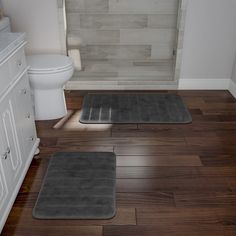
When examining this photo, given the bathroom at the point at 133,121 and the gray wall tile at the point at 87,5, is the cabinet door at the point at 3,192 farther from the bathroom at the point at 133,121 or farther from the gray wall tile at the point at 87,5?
the gray wall tile at the point at 87,5

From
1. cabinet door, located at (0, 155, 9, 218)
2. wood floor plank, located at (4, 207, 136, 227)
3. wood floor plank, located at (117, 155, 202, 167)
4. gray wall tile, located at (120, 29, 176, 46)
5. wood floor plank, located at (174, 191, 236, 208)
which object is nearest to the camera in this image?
cabinet door, located at (0, 155, 9, 218)

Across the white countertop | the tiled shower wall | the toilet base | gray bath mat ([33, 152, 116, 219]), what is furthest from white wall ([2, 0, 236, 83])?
gray bath mat ([33, 152, 116, 219])

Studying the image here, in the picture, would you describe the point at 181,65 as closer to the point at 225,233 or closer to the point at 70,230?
the point at 225,233

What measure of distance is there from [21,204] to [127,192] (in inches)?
23.7

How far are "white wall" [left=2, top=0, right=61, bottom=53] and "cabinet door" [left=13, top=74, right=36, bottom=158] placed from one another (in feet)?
3.89

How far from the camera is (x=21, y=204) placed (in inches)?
61.7

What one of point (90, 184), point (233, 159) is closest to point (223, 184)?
point (233, 159)

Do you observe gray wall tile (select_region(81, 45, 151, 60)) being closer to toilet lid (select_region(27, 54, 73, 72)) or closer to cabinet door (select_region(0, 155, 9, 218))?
toilet lid (select_region(27, 54, 73, 72))

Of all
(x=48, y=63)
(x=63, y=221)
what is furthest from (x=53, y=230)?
(x=48, y=63)

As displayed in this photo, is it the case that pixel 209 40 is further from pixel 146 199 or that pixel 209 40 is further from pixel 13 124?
pixel 13 124

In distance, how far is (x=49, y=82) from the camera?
2.19 m

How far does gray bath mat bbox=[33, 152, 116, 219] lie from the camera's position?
1498 mm

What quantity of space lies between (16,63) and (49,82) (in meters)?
0.64

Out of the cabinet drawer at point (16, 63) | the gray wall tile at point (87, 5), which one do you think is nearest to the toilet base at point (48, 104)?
the cabinet drawer at point (16, 63)
